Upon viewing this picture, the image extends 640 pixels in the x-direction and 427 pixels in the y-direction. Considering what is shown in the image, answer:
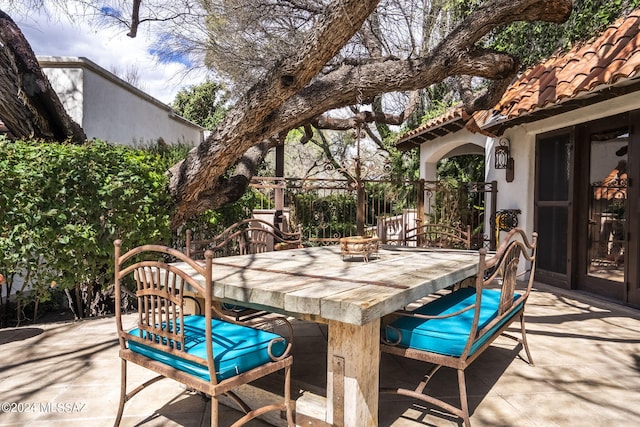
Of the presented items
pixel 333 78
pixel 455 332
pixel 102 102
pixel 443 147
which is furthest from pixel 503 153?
pixel 102 102

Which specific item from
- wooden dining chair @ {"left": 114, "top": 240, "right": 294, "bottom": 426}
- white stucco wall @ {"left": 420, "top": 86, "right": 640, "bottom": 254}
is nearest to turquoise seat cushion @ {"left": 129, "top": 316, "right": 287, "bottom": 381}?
wooden dining chair @ {"left": 114, "top": 240, "right": 294, "bottom": 426}

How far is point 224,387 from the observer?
1.52 m

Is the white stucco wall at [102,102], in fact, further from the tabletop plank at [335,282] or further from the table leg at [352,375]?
Result: the table leg at [352,375]

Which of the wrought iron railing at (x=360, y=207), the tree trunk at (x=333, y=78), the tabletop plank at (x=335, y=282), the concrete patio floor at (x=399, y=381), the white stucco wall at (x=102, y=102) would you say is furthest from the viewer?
the wrought iron railing at (x=360, y=207)

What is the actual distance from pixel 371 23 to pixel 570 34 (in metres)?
2.91

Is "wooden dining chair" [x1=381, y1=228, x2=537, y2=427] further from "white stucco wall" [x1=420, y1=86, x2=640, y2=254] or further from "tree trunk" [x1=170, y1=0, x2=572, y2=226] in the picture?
"white stucco wall" [x1=420, y1=86, x2=640, y2=254]

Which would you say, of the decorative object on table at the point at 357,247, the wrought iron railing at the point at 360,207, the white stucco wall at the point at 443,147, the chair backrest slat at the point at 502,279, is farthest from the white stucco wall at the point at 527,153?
the decorative object on table at the point at 357,247

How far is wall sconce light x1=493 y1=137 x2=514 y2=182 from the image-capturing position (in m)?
6.20

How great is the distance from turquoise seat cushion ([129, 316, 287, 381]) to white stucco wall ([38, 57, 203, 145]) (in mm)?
5474

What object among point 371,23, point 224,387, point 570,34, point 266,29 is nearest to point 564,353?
point 224,387

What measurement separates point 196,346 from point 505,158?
19.3 feet

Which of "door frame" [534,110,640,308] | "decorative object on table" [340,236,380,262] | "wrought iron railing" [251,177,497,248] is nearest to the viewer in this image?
"decorative object on table" [340,236,380,262]

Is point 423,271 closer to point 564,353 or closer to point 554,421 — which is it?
point 554,421

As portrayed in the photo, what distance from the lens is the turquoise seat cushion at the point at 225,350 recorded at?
1.58 m
